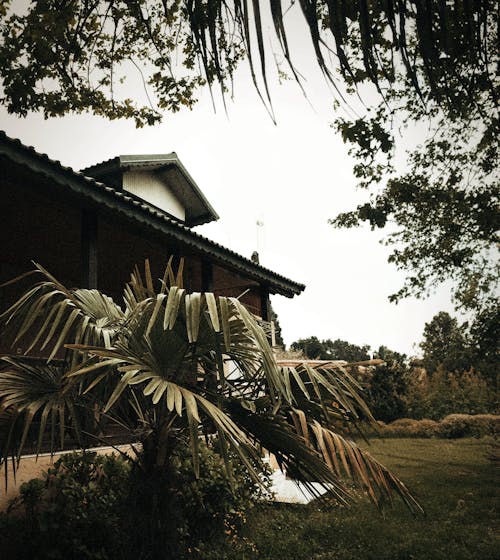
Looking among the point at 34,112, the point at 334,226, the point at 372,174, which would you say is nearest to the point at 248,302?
the point at 334,226

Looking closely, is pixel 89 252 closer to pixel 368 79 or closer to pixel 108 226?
pixel 108 226

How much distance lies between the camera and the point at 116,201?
512cm

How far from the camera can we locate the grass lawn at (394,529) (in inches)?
181

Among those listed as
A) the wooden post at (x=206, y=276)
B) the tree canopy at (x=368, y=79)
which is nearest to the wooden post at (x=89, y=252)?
the tree canopy at (x=368, y=79)

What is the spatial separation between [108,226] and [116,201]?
65.8 inches

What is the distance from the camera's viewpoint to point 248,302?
12617 millimetres

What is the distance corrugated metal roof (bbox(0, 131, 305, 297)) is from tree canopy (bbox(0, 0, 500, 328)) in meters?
0.79

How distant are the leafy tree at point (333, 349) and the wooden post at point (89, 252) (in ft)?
148

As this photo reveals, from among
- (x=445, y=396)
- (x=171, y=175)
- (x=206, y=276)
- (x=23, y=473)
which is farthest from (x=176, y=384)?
(x=445, y=396)

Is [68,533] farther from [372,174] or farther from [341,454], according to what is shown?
[372,174]

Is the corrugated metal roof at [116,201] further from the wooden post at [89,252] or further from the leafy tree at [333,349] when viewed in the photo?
the leafy tree at [333,349]

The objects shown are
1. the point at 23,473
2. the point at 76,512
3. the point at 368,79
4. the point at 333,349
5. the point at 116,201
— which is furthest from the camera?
the point at 333,349

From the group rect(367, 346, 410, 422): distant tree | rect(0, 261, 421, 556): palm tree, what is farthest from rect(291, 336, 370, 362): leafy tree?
rect(0, 261, 421, 556): palm tree

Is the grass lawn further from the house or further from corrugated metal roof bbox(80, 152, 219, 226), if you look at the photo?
corrugated metal roof bbox(80, 152, 219, 226)
